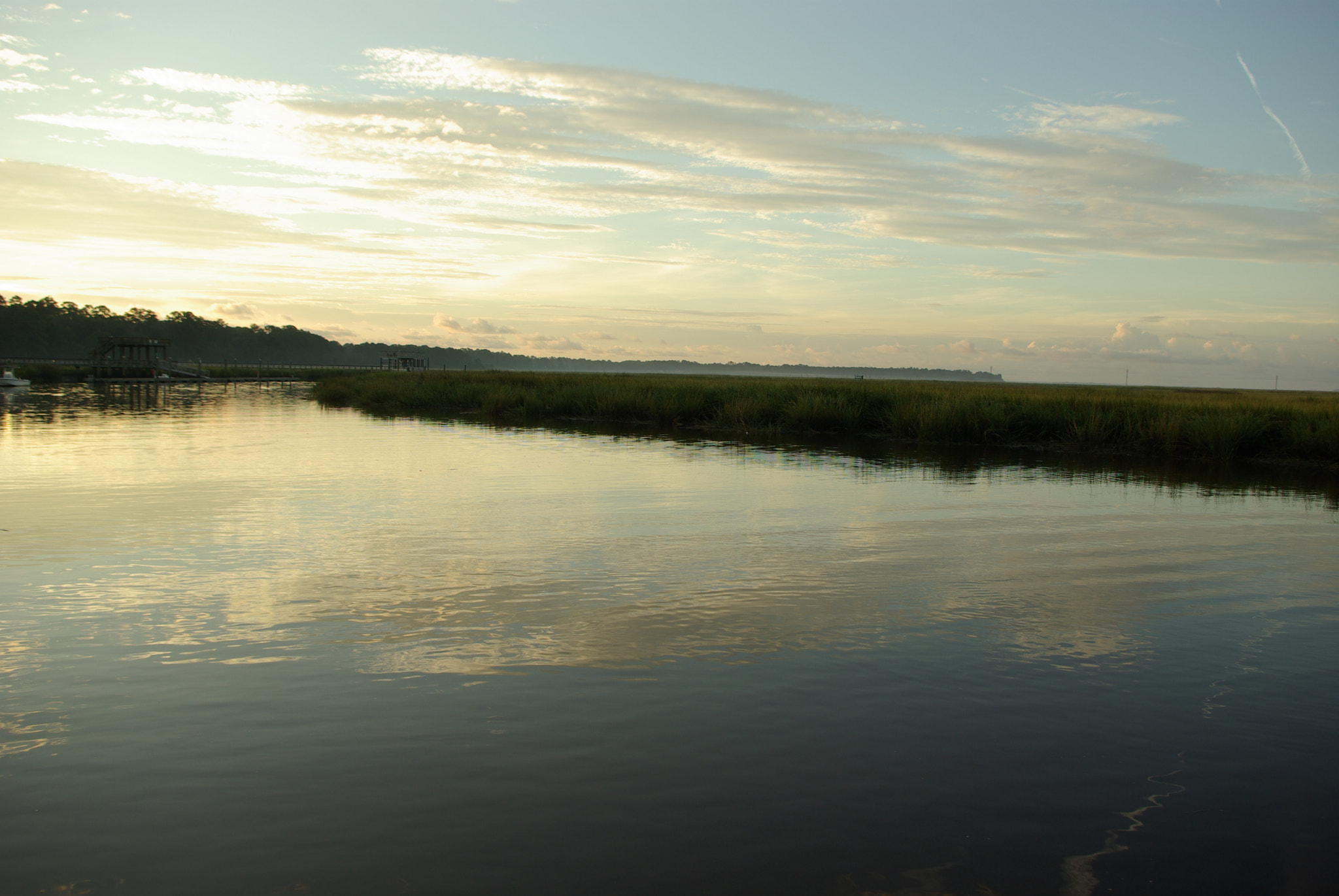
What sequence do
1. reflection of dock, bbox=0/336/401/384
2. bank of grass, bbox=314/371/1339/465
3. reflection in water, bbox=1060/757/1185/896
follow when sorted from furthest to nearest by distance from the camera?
1. reflection of dock, bbox=0/336/401/384
2. bank of grass, bbox=314/371/1339/465
3. reflection in water, bbox=1060/757/1185/896

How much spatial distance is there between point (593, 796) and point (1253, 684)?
4.11 metres

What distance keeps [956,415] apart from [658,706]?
20885 mm

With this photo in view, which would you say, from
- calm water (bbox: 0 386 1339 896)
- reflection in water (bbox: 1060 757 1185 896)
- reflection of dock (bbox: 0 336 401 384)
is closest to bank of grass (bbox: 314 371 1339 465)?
calm water (bbox: 0 386 1339 896)

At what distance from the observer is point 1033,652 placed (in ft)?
18.8

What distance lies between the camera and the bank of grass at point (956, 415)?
65.8 feet

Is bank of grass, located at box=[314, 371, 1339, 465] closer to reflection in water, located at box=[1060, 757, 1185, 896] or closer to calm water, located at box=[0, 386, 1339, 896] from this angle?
calm water, located at box=[0, 386, 1339, 896]

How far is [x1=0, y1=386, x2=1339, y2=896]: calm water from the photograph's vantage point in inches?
129

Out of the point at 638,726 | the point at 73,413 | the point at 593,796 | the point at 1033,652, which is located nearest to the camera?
the point at 593,796

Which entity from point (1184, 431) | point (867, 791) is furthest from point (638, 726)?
point (1184, 431)

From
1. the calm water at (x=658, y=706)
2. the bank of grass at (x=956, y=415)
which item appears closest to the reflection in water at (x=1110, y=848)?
the calm water at (x=658, y=706)

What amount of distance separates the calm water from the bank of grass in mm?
11204

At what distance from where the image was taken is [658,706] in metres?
4.66

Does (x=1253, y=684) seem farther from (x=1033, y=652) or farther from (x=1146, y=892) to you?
(x=1146, y=892)

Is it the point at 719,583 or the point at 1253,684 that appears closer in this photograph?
the point at 1253,684
